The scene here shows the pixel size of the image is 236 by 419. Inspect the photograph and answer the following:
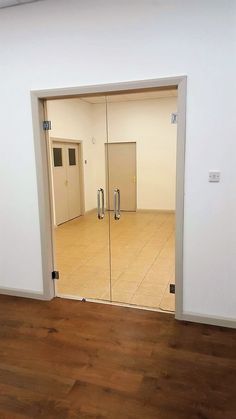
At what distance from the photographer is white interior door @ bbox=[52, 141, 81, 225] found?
6527 mm

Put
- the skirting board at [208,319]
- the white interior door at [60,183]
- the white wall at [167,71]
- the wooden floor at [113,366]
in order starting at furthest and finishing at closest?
the white interior door at [60,183] → the skirting board at [208,319] → the white wall at [167,71] → the wooden floor at [113,366]

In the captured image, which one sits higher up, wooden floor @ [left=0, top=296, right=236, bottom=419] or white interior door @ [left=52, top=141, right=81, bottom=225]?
white interior door @ [left=52, top=141, right=81, bottom=225]

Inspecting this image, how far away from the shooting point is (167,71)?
256 centimetres

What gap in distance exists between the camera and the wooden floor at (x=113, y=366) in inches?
73.7

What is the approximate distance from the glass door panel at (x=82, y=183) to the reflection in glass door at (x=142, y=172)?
24 centimetres

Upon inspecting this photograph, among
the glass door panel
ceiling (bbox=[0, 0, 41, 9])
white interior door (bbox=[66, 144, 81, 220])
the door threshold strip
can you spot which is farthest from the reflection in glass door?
ceiling (bbox=[0, 0, 41, 9])

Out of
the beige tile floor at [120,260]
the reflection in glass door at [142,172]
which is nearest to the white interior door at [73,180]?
the beige tile floor at [120,260]

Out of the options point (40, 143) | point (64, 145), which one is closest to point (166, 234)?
point (64, 145)

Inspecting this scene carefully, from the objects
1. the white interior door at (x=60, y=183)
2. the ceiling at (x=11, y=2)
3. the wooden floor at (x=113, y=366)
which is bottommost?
the wooden floor at (x=113, y=366)

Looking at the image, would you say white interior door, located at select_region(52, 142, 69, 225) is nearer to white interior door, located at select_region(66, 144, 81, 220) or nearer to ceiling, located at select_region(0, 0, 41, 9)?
white interior door, located at select_region(66, 144, 81, 220)

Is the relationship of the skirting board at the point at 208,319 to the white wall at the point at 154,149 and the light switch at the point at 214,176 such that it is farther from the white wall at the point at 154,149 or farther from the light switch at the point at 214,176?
the white wall at the point at 154,149

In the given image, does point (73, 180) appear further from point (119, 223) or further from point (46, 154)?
point (46, 154)

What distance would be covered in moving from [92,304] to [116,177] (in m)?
3.72

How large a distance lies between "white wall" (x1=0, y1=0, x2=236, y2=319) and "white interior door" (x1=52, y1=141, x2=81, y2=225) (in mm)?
3372
